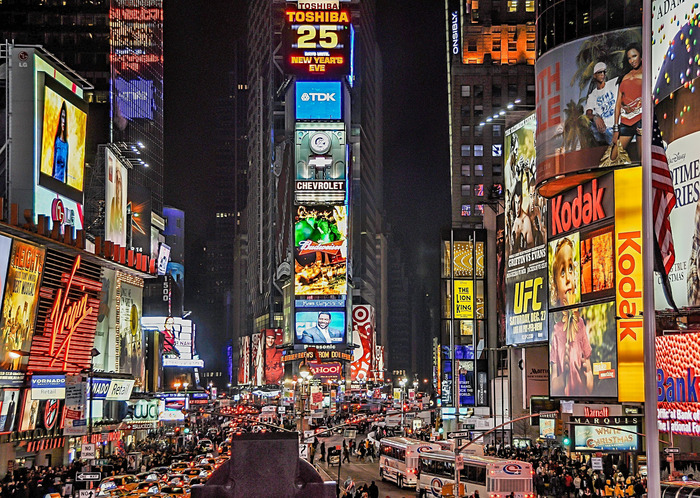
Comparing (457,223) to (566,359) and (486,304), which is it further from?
(566,359)

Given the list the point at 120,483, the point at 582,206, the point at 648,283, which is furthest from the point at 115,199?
the point at 648,283

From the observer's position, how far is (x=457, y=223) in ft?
415

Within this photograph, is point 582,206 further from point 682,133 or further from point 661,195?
point 661,195

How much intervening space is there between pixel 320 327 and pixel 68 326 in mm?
100003

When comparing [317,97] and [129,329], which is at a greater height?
[317,97]

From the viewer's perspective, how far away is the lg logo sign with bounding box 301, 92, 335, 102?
15462 centimetres

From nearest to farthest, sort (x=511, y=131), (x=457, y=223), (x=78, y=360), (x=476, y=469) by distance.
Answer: (x=476, y=469) → (x=78, y=360) → (x=511, y=131) → (x=457, y=223)

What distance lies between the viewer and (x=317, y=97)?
15500cm

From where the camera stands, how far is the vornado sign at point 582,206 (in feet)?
179

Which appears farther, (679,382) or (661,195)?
(679,382)

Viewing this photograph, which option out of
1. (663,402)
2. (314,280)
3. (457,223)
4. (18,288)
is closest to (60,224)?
(18,288)

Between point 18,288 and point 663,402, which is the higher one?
point 18,288

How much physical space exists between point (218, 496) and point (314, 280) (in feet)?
465

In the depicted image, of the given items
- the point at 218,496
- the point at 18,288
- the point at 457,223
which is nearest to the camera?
the point at 218,496
